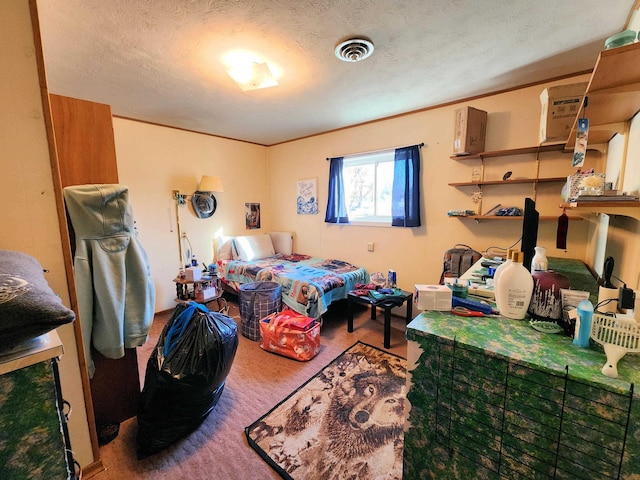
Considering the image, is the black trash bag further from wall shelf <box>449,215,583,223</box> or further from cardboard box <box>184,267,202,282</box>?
wall shelf <box>449,215,583,223</box>

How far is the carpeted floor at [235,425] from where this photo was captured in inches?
57.5

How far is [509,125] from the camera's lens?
8.75 feet

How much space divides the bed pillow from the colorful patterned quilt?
0.50ft

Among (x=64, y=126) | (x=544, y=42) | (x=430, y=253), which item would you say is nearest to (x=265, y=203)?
(x=430, y=253)

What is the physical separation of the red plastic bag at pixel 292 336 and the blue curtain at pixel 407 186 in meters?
1.69

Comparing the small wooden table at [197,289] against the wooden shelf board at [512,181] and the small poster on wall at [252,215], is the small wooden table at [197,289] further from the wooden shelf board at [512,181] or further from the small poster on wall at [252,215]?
the wooden shelf board at [512,181]

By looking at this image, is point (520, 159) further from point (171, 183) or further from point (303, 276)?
point (171, 183)

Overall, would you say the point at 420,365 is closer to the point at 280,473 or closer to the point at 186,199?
the point at 280,473

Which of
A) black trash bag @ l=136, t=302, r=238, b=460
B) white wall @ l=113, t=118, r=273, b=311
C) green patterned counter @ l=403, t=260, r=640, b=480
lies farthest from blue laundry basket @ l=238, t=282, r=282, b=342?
green patterned counter @ l=403, t=260, r=640, b=480

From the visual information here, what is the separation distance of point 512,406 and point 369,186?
3.27 m

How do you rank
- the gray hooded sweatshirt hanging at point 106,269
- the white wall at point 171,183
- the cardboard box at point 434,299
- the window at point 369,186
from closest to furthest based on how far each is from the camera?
1. the cardboard box at point 434,299
2. the gray hooded sweatshirt hanging at point 106,269
3. the white wall at point 171,183
4. the window at point 369,186

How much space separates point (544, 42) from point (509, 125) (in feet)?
2.94

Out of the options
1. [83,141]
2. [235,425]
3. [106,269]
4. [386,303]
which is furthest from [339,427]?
[83,141]

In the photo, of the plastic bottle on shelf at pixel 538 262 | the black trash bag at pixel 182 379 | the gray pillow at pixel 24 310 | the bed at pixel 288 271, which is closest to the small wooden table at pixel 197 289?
the bed at pixel 288 271
